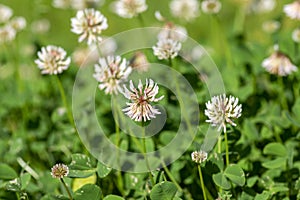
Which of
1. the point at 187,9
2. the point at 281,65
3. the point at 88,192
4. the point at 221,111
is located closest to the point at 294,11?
the point at 281,65

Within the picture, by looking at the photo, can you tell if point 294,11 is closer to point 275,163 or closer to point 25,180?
point 275,163

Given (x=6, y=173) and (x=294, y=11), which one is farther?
(x=294, y=11)

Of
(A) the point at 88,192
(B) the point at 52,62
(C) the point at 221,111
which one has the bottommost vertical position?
(A) the point at 88,192

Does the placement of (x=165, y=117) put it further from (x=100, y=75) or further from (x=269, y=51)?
(x=269, y=51)

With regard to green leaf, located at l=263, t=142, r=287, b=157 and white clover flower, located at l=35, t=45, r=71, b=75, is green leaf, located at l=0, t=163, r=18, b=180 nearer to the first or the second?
white clover flower, located at l=35, t=45, r=71, b=75

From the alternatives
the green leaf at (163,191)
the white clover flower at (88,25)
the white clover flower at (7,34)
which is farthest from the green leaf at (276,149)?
the white clover flower at (7,34)

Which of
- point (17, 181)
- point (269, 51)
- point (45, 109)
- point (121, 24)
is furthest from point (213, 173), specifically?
point (121, 24)

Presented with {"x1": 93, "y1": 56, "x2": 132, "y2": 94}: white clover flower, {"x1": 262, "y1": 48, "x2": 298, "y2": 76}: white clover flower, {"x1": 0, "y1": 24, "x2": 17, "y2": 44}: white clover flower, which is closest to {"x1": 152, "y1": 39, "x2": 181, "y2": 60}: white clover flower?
{"x1": 93, "y1": 56, "x2": 132, "y2": 94}: white clover flower
